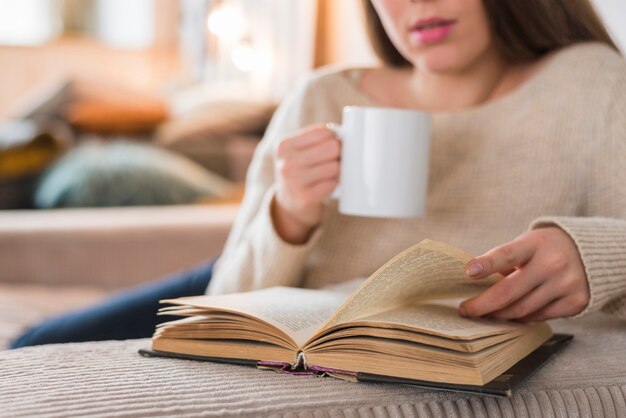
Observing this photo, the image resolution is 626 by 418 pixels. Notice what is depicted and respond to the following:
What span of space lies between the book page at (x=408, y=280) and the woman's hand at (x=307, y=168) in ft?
0.80

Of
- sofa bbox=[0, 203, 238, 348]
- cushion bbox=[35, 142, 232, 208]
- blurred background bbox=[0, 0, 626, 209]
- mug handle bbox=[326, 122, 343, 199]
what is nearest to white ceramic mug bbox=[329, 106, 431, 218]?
mug handle bbox=[326, 122, 343, 199]

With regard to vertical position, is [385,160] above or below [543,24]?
below

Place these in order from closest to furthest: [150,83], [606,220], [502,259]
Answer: [502,259] < [606,220] < [150,83]

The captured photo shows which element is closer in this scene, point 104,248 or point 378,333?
point 378,333

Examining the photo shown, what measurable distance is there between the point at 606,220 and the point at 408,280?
244 millimetres

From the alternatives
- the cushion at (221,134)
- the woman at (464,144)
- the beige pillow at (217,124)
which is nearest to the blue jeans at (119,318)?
the woman at (464,144)

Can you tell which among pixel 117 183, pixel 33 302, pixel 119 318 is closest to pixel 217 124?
pixel 117 183

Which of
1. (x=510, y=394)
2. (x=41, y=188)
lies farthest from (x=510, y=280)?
(x=41, y=188)

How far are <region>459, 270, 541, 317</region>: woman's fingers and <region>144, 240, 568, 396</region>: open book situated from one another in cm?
1

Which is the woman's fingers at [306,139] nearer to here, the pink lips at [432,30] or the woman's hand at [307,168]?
the woman's hand at [307,168]

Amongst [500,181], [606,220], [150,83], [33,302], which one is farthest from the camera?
[150,83]

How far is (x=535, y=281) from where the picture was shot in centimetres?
67

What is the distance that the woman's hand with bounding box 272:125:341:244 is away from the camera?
897mm

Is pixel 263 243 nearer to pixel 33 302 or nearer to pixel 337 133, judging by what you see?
pixel 337 133
